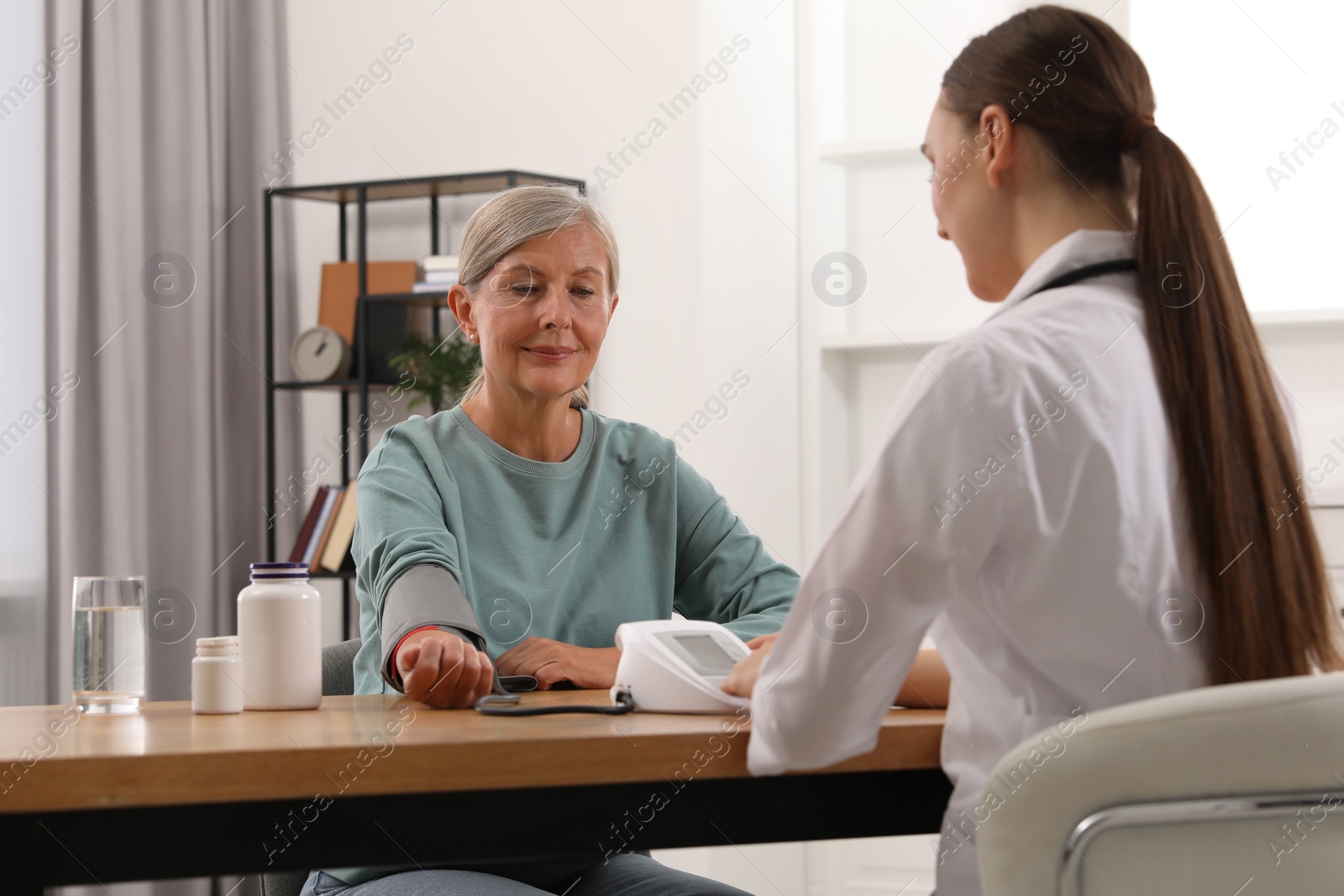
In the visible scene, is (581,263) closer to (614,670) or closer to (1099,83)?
(614,670)

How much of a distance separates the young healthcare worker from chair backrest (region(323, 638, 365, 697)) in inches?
36.5

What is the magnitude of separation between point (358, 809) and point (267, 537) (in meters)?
2.87

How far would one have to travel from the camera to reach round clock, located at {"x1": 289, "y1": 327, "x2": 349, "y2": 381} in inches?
143

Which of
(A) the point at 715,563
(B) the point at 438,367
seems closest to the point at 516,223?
(A) the point at 715,563

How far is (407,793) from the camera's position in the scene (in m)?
0.96

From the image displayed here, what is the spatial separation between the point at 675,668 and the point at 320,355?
2.73 m

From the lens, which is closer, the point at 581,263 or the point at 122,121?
the point at 581,263

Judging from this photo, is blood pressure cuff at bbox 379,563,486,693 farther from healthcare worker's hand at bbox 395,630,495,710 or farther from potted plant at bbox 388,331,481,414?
potted plant at bbox 388,331,481,414

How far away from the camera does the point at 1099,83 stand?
106 cm

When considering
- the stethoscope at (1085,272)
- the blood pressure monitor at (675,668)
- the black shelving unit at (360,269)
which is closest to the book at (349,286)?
the black shelving unit at (360,269)

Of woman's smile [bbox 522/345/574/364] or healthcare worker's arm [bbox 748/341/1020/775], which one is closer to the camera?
healthcare worker's arm [bbox 748/341/1020/775]

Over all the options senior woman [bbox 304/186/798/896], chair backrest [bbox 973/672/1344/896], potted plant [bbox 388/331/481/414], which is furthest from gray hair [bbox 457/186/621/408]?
potted plant [bbox 388/331/481/414]

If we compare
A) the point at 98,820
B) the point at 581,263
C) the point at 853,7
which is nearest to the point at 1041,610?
the point at 98,820

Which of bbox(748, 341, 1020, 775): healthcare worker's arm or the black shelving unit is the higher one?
the black shelving unit
